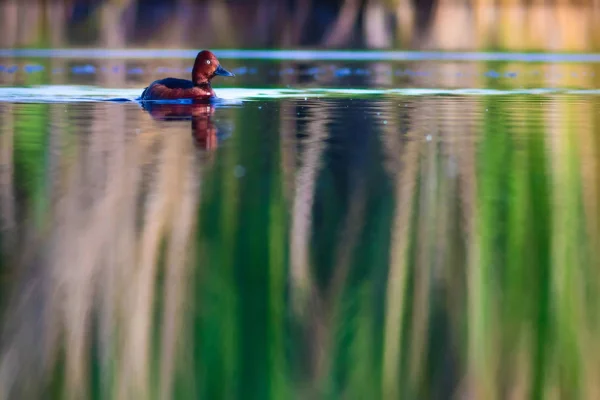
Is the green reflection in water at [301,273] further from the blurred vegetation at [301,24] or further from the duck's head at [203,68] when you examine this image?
the blurred vegetation at [301,24]

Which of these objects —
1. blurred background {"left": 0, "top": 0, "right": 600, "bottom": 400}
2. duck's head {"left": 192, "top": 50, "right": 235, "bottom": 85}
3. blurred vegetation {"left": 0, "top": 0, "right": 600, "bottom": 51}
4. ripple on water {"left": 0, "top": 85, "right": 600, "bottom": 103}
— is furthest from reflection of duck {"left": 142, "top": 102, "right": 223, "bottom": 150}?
blurred vegetation {"left": 0, "top": 0, "right": 600, "bottom": 51}

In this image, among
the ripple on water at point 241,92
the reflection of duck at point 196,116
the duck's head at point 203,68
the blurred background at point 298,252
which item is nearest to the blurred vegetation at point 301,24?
the ripple on water at point 241,92

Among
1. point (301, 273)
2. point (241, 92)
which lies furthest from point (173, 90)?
point (301, 273)

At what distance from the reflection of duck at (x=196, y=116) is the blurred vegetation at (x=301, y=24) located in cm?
1509

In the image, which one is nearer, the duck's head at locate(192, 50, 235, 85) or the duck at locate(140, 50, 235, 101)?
the duck at locate(140, 50, 235, 101)

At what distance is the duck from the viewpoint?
1385 cm

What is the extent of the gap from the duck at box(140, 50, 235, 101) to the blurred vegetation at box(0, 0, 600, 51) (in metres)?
14.7

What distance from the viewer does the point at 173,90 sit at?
13.9 meters

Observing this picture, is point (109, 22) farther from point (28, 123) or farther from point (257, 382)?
point (257, 382)

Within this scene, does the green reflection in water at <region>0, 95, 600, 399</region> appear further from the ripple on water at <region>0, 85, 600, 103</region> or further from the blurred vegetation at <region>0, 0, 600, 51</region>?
the blurred vegetation at <region>0, 0, 600, 51</region>

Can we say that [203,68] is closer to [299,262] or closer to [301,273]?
[299,262]

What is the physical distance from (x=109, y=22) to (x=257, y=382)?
35.2 metres

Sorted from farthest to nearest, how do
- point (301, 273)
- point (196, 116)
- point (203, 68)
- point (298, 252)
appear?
point (203, 68), point (196, 116), point (298, 252), point (301, 273)

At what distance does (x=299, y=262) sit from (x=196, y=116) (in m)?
6.99
